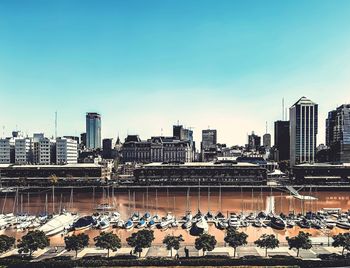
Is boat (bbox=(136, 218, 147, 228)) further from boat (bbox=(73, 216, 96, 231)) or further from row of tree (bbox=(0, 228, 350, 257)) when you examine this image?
row of tree (bbox=(0, 228, 350, 257))

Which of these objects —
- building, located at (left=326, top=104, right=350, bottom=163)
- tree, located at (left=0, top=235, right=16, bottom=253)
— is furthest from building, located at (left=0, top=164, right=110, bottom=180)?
building, located at (left=326, top=104, right=350, bottom=163)

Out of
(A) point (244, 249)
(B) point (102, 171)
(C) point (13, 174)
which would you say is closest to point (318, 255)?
(A) point (244, 249)

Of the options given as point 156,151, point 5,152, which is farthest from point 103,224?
point 156,151

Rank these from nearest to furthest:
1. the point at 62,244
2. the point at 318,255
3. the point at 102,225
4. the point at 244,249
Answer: the point at 318,255 < the point at 244,249 < the point at 62,244 < the point at 102,225

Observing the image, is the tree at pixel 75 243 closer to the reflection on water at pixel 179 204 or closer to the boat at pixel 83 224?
the reflection on water at pixel 179 204

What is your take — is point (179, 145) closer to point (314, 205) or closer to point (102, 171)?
point (102, 171)
